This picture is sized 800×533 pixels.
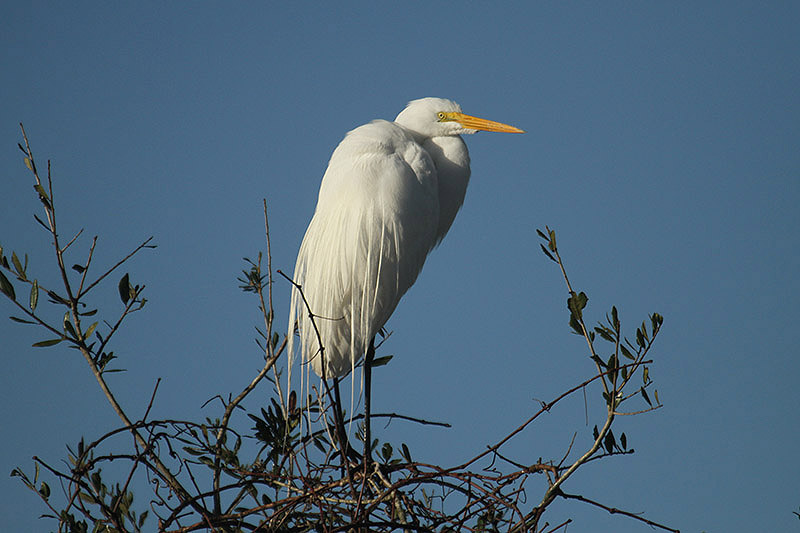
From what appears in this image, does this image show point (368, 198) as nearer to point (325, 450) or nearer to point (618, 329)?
point (325, 450)

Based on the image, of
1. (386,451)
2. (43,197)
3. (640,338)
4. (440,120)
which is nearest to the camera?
(640,338)

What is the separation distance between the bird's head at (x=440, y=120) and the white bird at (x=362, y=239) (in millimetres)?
178

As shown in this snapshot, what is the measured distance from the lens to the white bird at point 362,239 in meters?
3.73

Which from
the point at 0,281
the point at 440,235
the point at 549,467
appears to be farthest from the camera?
the point at 440,235

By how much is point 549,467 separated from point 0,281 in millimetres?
1857

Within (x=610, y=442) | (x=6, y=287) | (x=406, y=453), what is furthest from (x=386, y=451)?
(x=6, y=287)

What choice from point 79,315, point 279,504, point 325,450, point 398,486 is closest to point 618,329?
point 398,486

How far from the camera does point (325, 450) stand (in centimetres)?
331

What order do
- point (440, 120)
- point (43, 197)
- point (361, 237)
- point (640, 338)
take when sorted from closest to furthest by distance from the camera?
point (640, 338), point (43, 197), point (361, 237), point (440, 120)

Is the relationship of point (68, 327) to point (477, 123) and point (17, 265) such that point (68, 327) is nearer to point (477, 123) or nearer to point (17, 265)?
point (17, 265)

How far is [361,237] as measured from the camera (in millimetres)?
3762

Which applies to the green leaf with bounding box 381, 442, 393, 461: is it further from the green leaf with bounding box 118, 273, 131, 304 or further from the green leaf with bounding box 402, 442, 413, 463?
the green leaf with bounding box 118, 273, 131, 304

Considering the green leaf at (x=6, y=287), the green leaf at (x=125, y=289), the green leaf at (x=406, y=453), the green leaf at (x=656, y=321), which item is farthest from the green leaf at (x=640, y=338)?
the green leaf at (x=6, y=287)

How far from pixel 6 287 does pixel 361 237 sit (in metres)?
1.66
